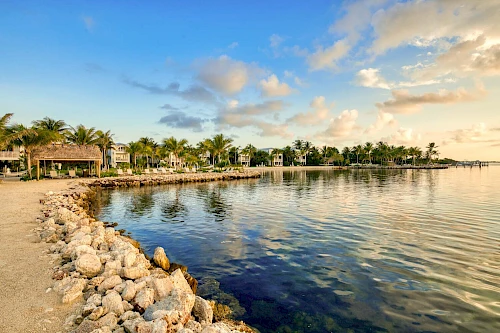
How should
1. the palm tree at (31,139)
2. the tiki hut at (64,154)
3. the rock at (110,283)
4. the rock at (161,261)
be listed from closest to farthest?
the rock at (110,283), the rock at (161,261), the palm tree at (31,139), the tiki hut at (64,154)

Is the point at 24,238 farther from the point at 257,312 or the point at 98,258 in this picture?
the point at 257,312

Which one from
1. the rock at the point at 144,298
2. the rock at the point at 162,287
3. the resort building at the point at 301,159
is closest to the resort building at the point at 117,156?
the resort building at the point at 301,159

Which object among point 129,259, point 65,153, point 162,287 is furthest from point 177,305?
point 65,153

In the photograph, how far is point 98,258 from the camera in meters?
6.52

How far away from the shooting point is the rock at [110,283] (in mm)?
5464

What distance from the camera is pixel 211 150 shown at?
79.4 meters

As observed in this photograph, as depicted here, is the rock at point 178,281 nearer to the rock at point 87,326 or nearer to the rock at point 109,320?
the rock at point 109,320

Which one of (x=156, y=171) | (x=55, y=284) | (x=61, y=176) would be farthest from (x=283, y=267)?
(x=156, y=171)

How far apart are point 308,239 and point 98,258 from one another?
773 centimetres

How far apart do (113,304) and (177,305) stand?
1059mm

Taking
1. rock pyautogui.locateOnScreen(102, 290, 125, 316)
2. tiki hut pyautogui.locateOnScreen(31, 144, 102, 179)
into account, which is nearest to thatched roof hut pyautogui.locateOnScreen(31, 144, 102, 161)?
tiki hut pyautogui.locateOnScreen(31, 144, 102, 179)

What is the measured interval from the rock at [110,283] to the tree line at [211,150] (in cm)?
3073

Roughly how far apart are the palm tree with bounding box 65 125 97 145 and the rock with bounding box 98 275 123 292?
175ft

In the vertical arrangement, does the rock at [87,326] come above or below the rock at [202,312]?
above
